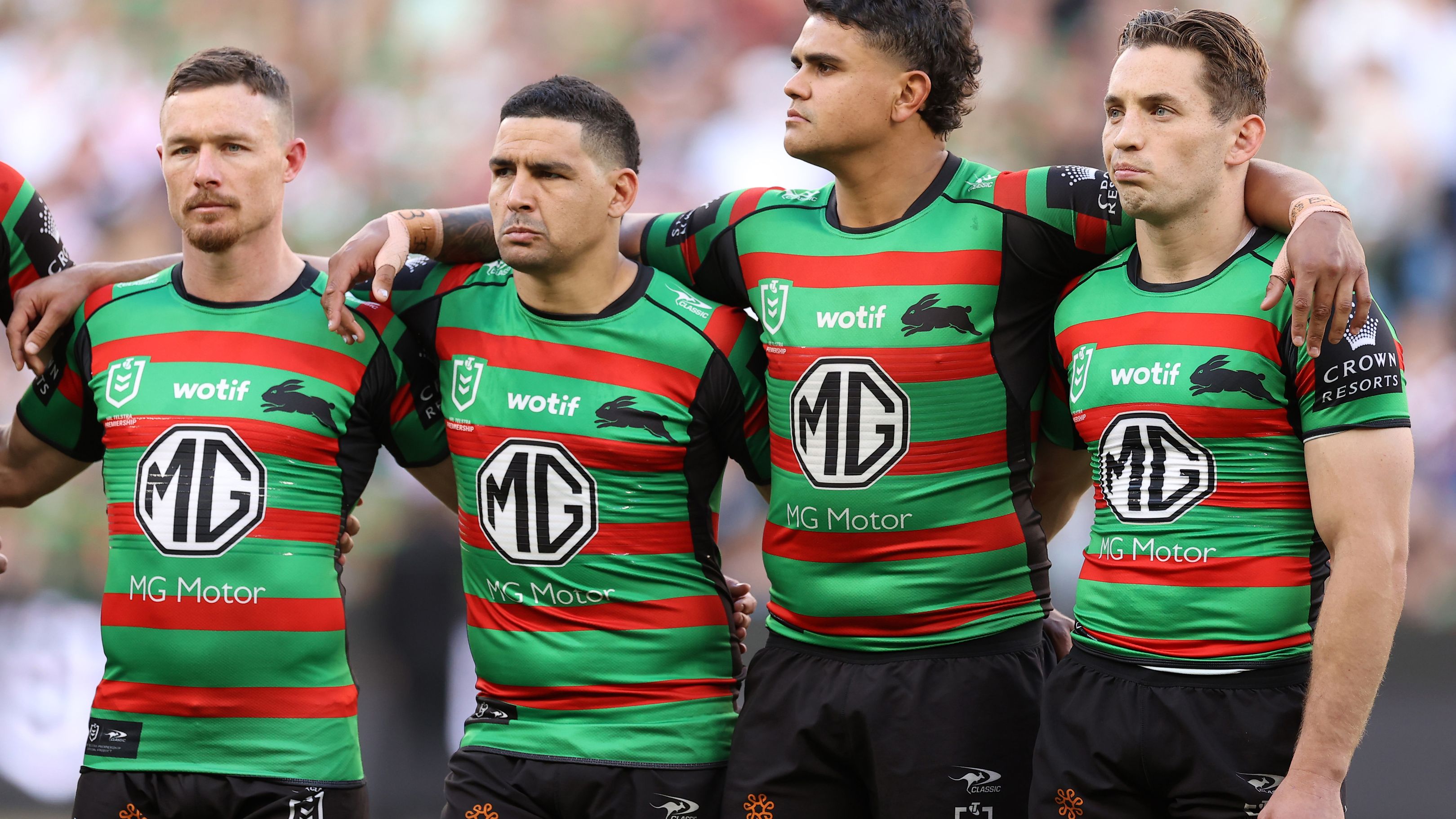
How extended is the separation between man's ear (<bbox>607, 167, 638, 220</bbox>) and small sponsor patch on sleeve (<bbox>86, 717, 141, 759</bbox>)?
1790mm

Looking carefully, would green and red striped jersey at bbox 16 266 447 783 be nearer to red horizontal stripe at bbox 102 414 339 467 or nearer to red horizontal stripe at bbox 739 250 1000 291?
red horizontal stripe at bbox 102 414 339 467

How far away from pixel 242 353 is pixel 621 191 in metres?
1.08

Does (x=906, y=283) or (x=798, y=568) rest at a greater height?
(x=906, y=283)

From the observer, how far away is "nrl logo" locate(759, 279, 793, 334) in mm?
3766

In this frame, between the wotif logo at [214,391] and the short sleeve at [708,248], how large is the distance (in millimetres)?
1144

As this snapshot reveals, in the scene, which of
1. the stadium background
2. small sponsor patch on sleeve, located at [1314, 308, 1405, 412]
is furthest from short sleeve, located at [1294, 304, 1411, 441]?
the stadium background

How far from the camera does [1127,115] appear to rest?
3377 millimetres

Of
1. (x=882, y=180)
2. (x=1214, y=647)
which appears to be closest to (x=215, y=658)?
(x=882, y=180)

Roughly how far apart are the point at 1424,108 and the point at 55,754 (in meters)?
7.70

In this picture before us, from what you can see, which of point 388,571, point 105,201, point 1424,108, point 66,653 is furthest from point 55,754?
point 1424,108

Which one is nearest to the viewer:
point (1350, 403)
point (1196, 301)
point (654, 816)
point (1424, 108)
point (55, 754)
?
point (1350, 403)

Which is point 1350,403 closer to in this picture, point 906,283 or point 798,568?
point 906,283

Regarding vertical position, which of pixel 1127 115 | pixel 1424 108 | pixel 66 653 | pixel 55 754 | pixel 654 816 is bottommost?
pixel 654 816

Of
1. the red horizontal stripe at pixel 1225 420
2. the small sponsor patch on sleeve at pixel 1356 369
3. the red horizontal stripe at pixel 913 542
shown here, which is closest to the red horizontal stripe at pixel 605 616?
the red horizontal stripe at pixel 913 542
